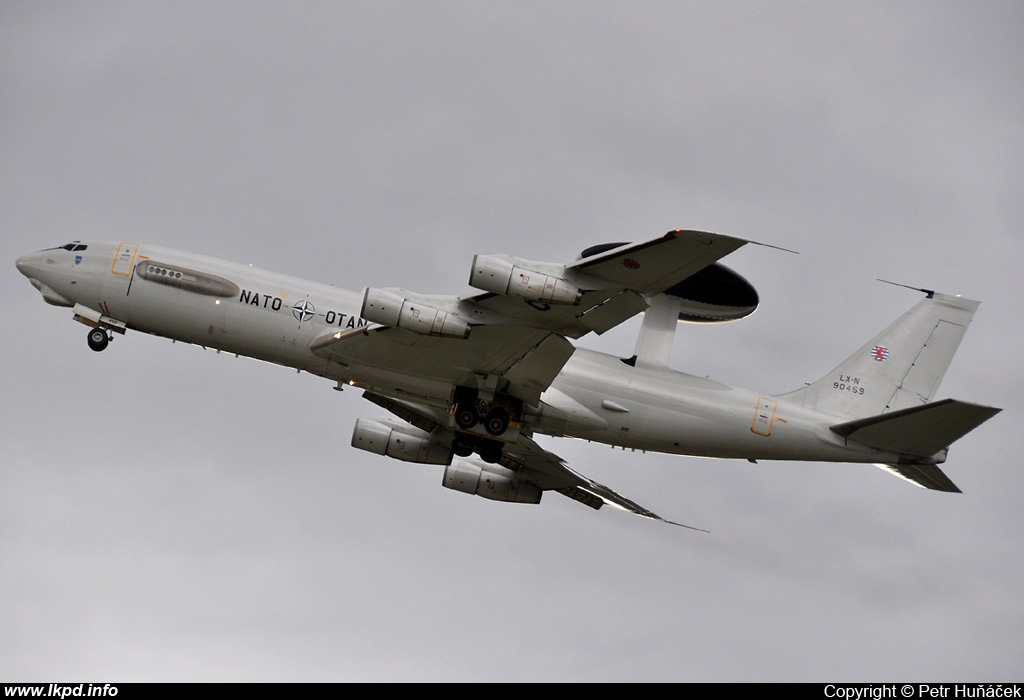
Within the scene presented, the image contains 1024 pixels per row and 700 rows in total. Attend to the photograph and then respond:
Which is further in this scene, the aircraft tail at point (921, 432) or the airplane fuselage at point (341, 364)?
the airplane fuselage at point (341, 364)

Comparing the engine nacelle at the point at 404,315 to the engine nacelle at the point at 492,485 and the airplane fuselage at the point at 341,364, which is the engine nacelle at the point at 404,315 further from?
the engine nacelle at the point at 492,485

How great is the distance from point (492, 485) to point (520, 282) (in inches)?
659

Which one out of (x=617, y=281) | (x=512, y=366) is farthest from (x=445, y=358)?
(x=617, y=281)

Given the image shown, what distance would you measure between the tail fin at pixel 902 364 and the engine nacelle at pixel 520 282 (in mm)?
13170

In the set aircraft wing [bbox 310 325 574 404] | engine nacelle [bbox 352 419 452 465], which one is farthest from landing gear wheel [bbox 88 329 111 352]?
engine nacelle [bbox 352 419 452 465]

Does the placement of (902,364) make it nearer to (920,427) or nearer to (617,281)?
(920,427)

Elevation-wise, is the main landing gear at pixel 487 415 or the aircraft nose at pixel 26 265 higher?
the aircraft nose at pixel 26 265

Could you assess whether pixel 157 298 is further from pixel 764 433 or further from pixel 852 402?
pixel 852 402

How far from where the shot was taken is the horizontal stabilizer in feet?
117

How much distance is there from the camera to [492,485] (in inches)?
1876

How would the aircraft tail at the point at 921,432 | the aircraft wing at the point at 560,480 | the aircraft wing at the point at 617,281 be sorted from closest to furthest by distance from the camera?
the aircraft wing at the point at 617,281 < the aircraft tail at the point at 921,432 < the aircraft wing at the point at 560,480

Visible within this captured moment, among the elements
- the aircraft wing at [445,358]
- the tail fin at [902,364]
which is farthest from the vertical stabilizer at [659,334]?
the tail fin at [902,364]

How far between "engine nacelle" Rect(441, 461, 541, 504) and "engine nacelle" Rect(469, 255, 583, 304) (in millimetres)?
16271

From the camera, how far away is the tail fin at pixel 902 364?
42094mm
